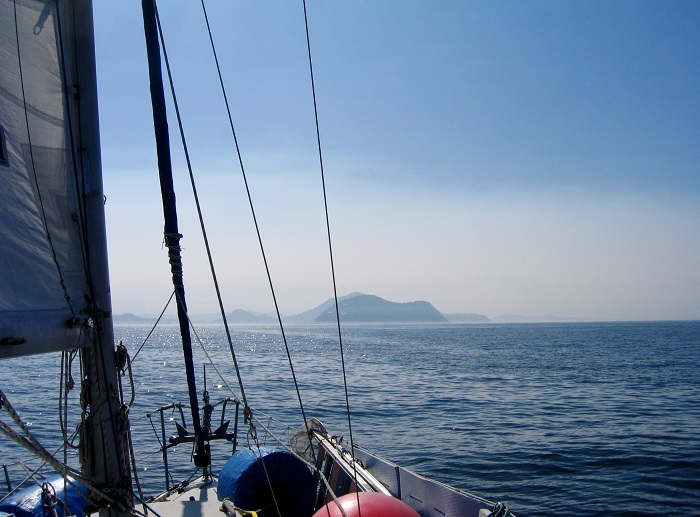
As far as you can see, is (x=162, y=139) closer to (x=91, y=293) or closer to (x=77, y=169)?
(x=77, y=169)

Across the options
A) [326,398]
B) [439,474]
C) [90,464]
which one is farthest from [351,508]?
[326,398]

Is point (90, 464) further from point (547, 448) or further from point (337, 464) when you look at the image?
point (547, 448)

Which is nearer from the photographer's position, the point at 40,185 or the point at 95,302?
the point at 40,185

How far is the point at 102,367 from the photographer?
200 inches

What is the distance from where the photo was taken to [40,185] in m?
4.88

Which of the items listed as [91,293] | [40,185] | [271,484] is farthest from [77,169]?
[271,484]

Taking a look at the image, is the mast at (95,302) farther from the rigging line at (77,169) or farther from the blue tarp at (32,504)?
the blue tarp at (32,504)

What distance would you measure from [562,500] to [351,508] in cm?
1376

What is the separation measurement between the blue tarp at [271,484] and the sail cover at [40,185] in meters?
5.57

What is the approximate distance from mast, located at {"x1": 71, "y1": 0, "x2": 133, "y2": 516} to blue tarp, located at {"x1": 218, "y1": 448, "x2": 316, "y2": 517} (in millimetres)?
4664

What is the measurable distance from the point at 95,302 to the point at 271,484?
19.1 ft

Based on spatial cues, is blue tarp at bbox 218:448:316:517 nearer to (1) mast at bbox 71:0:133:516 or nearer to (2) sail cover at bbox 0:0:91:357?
(1) mast at bbox 71:0:133:516

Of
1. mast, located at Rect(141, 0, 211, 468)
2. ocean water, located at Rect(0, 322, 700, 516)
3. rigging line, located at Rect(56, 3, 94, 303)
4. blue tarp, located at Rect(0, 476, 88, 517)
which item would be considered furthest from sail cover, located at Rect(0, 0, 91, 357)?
ocean water, located at Rect(0, 322, 700, 516)

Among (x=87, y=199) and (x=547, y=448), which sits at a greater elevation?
(x=87, y=199)
